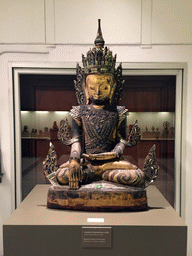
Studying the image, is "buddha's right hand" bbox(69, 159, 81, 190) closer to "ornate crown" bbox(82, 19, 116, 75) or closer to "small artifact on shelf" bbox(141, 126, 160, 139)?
"ornate crown" bbox(82, 19, 116, 75)

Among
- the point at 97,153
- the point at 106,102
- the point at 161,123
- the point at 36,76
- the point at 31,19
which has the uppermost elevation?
the point at 31,19

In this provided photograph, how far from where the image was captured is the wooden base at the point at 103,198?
2379mm

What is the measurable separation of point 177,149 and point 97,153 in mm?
1217

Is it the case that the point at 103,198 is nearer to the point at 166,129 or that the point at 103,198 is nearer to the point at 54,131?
the point at 54,131

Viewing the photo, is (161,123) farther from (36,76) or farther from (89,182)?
(36,76)

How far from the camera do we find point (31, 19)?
3.15 meters

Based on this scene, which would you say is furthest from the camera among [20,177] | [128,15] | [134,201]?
[20,177]

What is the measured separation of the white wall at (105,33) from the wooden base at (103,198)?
1.27 meters

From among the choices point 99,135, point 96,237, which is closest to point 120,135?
point 99,135

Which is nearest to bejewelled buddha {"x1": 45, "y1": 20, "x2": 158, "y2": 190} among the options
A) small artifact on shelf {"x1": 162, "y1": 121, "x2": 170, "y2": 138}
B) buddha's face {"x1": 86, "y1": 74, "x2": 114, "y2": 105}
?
buddha's face {"x1": 86, "y1": 74, "x2": 114, "y2": 105}

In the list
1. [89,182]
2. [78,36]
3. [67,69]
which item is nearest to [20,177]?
[89,182]

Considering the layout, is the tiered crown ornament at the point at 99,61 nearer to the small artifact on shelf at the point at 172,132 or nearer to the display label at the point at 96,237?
the small artifact on shelf at the point at 172,132

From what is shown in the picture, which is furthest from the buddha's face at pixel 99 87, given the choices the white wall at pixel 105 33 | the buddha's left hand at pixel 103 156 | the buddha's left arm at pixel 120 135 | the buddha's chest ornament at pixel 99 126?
the white wall at pixel 105 33

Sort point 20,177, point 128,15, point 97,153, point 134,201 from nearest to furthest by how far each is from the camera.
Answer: point 134,201 < point 97,153 < point 128,15 < point 20,177
